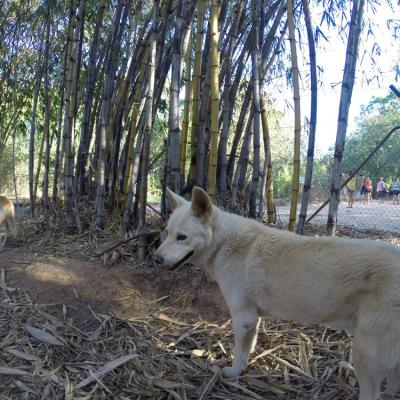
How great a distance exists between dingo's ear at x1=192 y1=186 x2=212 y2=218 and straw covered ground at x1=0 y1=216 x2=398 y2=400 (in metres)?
1.05

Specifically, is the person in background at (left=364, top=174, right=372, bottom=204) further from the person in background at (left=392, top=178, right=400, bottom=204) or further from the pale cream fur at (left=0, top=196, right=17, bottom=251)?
the pale cream fur at (left=0, top=196, right=17, bottom=251)

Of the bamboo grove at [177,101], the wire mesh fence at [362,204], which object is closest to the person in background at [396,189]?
the wire mesh fence at [362,204]

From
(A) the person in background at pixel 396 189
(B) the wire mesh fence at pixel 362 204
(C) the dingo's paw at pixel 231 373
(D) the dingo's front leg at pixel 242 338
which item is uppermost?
(A) the person in background at pixel 396 189

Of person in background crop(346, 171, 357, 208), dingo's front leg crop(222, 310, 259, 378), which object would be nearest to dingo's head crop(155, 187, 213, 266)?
dingo's front leg crop(222, 310, 259, 378)

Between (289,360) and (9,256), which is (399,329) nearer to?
(289,360)

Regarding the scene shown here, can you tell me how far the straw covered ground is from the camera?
2.66 meters

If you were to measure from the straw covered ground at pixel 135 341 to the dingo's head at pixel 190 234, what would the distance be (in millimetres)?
767

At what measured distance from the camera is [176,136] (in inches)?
154

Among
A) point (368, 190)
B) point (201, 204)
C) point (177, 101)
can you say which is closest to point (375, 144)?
point (368, 190)

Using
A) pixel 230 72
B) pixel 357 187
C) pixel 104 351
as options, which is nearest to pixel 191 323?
pixel 104 351

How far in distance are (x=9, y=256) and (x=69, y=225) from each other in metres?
0.87

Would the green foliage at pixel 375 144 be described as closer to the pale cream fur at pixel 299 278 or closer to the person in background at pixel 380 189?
the person in background at pixel 380 189

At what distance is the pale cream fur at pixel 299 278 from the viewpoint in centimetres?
219

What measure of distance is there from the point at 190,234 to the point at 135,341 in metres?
0.99
